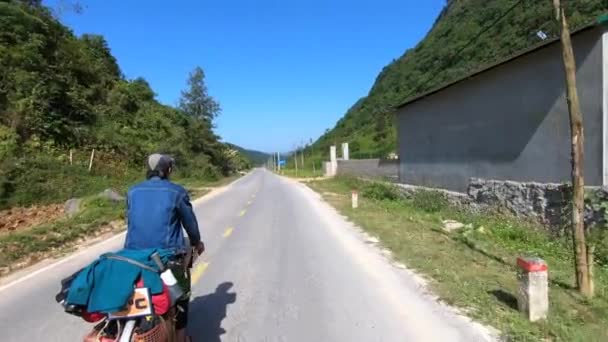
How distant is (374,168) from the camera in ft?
106

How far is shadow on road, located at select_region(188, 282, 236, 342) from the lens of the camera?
5141 mm

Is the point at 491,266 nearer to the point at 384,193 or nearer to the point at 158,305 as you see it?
the point at 158,305

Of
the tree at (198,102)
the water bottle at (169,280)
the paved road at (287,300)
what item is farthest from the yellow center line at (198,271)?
the tree at (198,102)

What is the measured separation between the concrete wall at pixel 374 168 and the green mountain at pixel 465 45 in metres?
4.05

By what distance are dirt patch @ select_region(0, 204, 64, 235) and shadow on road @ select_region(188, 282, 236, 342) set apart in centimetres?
1088

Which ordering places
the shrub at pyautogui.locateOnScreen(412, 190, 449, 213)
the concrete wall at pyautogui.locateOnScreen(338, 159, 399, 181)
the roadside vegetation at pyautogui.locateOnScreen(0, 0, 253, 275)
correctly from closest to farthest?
the roadside vegetation at pyautogui.locateOnScreen(0, 0, 253, 275), the shrub at pyautogui.locateOnScreen(412, 190, 449, 213), the concrete wall at pyautogui.locateOnScreen(338, 159, 399, 181)

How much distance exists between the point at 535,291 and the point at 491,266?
2796mm

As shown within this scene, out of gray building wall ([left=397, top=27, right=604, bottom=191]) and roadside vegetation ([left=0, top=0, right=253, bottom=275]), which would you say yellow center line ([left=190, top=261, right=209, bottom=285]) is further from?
gray building wall ([left=397, top=27, right=604, bottom=191])

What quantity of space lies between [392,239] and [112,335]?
27.7 ft

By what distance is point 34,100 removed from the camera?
1078 inches

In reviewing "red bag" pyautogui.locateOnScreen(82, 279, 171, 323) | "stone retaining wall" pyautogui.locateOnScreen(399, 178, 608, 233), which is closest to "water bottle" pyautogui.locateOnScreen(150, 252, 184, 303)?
"red bag" pyautogui.locateOnScreen(82, 279, 171, 323)

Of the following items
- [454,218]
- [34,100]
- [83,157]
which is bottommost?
[454,218]

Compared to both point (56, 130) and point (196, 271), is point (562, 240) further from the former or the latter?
point (56, 130)

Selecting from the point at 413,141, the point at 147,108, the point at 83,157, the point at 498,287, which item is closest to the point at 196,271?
the point at 498,287
